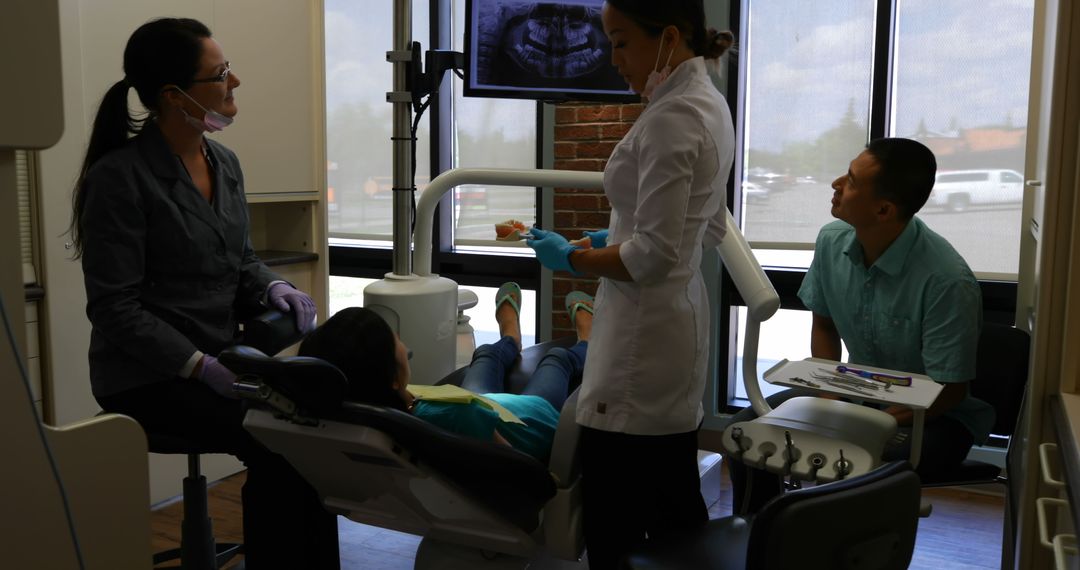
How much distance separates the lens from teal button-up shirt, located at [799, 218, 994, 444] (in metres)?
2.07

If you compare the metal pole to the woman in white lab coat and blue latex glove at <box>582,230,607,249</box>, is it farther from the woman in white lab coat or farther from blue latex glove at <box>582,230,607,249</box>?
the woman in white lab coat

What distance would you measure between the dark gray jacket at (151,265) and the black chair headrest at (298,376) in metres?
0.50

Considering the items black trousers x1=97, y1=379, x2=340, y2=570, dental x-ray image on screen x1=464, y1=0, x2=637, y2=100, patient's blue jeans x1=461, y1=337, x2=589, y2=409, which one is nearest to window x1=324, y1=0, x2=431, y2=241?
dental x-ray image on screen x1=464, y1=0, x2=637, y2=100

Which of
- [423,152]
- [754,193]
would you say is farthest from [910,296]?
[423,152]

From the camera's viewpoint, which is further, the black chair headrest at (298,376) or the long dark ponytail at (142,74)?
the long dark ponytail at (142,74)

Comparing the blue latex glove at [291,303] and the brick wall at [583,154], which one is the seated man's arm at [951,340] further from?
the brick wall at [583,154]

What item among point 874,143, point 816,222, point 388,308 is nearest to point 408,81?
point 388,308

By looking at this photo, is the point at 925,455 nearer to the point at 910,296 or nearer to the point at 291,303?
the point at 910,296

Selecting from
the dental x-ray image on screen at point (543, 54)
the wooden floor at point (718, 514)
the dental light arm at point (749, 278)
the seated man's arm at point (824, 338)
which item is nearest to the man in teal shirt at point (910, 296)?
the seated man's arm at point (824, 338)

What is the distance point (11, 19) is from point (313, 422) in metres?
0.83

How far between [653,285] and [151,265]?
1118mm

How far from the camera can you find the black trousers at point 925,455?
80.2 inches

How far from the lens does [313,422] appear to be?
5.18 feet

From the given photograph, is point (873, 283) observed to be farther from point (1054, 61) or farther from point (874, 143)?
point (1054, 61)
